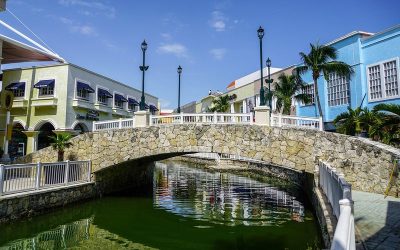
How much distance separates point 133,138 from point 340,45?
17547 millimetres

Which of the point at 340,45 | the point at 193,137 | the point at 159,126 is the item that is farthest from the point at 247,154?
the point at 340,45

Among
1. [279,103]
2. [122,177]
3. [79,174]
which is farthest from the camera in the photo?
[279,103]

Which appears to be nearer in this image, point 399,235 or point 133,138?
point 399,235

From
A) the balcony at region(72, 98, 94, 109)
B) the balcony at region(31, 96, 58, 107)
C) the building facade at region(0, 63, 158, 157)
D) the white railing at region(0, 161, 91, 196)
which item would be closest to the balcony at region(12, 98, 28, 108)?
the building facade at region(0, 63, 158, 157)

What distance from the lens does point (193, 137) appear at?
18.3 meters

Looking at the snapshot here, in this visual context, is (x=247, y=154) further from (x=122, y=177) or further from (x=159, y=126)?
(x=122, y=177)

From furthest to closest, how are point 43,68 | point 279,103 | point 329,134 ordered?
point 279,103
point 43,68
point 329,134

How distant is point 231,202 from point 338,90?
13.6 m

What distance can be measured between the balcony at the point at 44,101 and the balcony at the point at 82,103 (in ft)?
4.87

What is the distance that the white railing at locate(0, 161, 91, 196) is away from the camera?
13.1 m

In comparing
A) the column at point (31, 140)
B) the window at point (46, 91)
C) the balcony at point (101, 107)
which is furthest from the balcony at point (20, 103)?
the balcony at point (101, 107)

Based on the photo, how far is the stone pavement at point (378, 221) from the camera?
6.76 meters

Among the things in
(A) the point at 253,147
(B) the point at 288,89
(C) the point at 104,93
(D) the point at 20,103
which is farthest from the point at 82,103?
(B) the point at 288,89

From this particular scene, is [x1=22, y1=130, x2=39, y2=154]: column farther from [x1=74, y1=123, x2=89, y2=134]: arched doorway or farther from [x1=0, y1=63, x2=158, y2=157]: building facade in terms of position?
[x1=74, y1=123, x2=89, y2=134]: arched doorway
